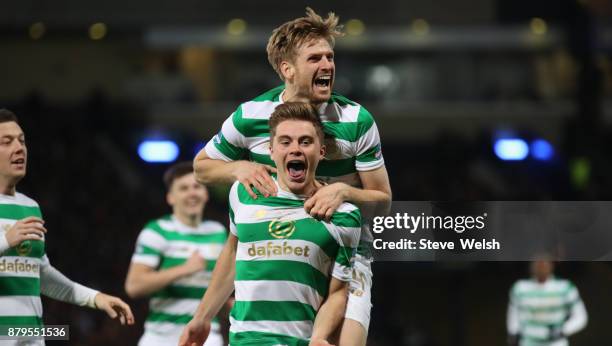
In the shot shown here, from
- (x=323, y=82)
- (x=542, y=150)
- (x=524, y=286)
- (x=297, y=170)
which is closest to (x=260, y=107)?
A: (x=323, y=82)

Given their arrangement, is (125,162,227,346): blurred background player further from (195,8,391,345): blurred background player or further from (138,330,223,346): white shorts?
(195,8,391,345): blurred background player

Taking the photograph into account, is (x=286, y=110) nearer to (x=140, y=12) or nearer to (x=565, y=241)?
(x=565, y=241)

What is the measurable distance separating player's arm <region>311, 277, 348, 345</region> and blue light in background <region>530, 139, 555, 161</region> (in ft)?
34.2

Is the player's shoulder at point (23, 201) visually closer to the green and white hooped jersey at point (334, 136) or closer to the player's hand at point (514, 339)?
the green and white hooped jersey at point (334, 136)

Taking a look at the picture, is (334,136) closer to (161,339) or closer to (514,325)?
(161,339)

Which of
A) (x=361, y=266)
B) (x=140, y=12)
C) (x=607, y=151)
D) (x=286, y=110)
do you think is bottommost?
(x=361, y=266)

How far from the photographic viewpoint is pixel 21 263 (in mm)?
5582

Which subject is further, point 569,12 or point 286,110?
point 569,12

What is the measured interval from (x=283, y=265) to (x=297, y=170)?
1.31ft

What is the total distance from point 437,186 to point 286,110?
32.5 feet

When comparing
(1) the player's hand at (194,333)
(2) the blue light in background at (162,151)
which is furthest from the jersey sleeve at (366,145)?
(2) the blue light in background at (162,151)

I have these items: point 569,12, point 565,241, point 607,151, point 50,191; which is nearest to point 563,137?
point 607,151

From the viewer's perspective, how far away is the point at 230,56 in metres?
18.2

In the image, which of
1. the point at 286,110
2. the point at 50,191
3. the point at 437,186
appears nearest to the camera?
the point at 286,110
